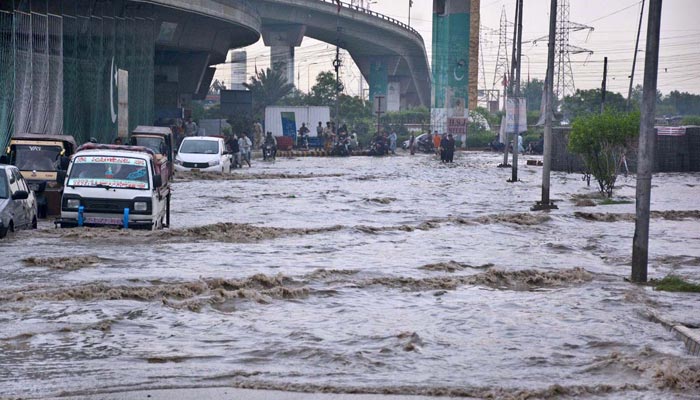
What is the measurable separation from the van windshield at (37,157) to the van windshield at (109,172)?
440 centimetres

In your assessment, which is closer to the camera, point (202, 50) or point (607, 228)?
point (607, 228)

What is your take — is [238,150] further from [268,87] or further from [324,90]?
[268,87]

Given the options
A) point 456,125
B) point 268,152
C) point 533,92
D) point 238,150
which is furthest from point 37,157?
point 533,92

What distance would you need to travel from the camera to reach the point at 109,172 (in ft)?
65.3

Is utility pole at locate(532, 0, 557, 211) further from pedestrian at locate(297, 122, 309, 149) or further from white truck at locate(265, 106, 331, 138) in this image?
white truck at locate(265, 106, 331, 138)

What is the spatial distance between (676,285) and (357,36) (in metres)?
87.8

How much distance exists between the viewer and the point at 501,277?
656 inches

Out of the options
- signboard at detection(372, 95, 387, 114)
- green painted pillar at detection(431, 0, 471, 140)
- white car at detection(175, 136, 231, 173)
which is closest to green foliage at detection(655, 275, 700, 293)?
white car at detection(175, 136, 231, 173)

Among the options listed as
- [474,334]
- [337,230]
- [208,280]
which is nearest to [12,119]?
[337,230]

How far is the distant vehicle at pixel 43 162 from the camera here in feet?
77.2

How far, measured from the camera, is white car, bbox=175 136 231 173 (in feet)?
136

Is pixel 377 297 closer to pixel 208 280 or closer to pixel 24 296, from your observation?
pixel 208 280

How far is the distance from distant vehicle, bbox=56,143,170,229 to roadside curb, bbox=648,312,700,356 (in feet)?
33.3

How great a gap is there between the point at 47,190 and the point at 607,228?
12.5m
